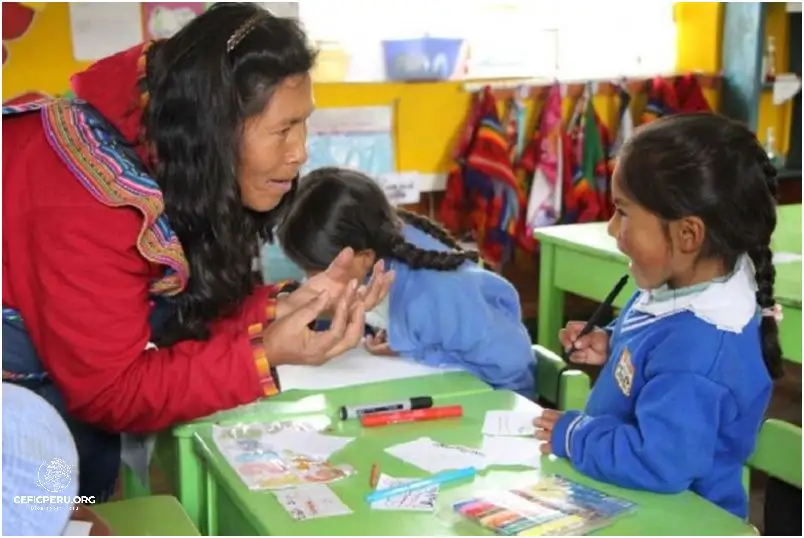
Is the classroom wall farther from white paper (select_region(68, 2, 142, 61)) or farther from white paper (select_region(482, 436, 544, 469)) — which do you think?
white paper (select_region(482, 436, 544, 469))

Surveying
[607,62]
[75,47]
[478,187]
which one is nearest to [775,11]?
[607,62]

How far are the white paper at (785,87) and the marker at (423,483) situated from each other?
319 centimetres

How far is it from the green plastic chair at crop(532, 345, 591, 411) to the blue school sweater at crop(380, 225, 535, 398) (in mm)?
19

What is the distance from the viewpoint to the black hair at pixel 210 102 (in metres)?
1.22

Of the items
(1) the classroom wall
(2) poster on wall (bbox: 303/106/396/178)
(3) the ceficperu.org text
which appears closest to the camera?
(3) the ceficperu.org text

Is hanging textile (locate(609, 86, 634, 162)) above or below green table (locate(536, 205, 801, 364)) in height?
above

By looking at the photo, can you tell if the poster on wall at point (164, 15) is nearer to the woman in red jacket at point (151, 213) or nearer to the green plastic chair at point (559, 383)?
the green plastic chair at point (559, 383)

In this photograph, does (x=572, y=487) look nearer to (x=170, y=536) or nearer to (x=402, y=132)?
A: (x=170, y=536)

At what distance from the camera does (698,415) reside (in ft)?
4.18

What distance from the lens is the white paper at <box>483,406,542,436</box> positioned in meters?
1.43

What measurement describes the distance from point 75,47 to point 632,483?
2.40 m

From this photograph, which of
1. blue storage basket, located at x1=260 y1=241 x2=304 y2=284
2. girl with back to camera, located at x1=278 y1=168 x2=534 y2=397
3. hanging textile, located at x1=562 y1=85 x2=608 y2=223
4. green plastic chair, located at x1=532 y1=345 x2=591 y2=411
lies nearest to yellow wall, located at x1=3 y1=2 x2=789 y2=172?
hanging textile, located at x1=562 y1=85 x2=608 y2=223

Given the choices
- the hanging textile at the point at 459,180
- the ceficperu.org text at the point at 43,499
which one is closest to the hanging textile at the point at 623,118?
the hanging textile at the point at 459,180

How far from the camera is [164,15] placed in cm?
311
